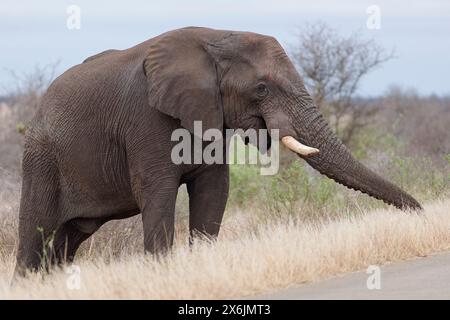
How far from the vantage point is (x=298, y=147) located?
9500mm

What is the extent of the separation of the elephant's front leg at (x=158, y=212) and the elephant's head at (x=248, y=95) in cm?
55

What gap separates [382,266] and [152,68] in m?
2.59

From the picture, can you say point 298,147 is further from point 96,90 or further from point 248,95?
point 96,90

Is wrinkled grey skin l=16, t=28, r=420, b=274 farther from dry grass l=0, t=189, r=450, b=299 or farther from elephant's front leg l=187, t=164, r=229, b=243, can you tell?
dry grass l=0, t=189, r=450, b=299

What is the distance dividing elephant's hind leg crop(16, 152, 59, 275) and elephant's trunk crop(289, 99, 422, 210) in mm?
2499

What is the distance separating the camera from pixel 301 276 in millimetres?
8664

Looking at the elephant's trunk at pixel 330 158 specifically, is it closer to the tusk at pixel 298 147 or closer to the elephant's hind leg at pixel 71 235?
the tusk at pixel 298 147

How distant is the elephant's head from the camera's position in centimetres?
973

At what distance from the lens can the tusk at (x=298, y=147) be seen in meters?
9.45

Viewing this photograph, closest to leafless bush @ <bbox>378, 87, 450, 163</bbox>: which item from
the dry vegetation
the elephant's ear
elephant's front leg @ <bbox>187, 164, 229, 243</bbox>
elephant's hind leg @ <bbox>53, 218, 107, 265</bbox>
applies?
the dry vegetation

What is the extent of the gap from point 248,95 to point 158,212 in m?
1.26

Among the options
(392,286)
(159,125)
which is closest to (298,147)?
(159,125)

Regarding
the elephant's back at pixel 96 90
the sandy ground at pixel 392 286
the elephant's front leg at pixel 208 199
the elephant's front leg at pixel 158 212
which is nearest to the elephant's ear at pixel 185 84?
Answer: the elephant's back at pixel 96 90

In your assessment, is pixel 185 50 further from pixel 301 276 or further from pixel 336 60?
pixel 336 60
